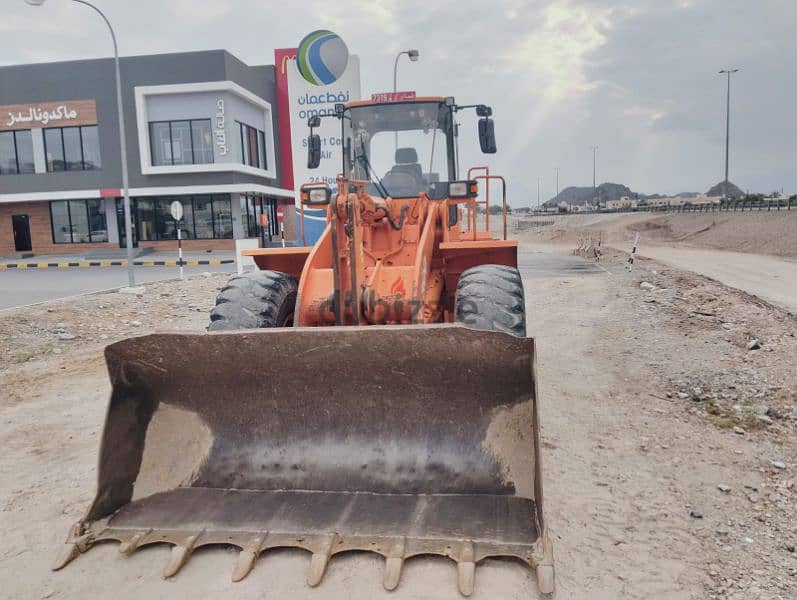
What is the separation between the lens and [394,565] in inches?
121

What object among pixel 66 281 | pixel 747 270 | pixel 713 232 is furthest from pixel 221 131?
pixel 713 232

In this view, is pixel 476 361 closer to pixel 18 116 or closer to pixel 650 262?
pixel 650 262

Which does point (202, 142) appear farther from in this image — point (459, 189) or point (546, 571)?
point (546, 571)

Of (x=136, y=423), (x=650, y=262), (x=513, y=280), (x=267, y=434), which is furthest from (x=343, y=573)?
(x=650, y=262)

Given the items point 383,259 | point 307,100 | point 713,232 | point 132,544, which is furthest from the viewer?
point 713,232

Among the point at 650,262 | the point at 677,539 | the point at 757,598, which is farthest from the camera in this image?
the point at 650,262

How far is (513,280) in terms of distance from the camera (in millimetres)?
4691

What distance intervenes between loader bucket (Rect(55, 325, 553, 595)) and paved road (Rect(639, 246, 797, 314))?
371 inches

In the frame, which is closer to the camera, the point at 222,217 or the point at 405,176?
the point at 405,176

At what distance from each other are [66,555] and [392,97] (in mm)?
4745

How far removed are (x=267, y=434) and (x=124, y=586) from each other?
1.11m

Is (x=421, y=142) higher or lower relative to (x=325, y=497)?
higher

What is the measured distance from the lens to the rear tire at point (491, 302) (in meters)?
4.38

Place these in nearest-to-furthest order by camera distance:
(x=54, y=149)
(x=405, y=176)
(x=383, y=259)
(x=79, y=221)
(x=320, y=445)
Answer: (x=320, y=445) → (x=383, y=259) → (x=405, y=176) → (x=54, y=149) → (x=79, y=221)
